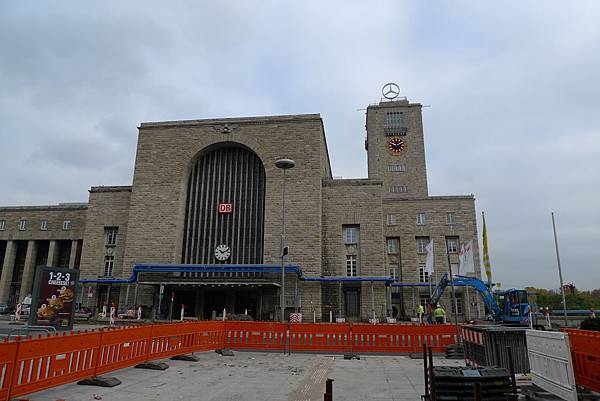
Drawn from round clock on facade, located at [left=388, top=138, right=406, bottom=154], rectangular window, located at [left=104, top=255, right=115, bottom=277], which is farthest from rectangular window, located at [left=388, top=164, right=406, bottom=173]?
rectangular window, located at [left=104, top=255, right=115, bottom=277]

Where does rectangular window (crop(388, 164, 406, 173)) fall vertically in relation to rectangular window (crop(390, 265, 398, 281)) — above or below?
above

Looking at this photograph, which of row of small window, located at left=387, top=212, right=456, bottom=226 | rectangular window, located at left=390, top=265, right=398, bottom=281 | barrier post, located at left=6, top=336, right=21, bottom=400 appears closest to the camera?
barrier post, located at left=6, top=336, right=21, bottom=400

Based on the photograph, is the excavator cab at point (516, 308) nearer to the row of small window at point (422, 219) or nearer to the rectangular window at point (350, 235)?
the rectangular window at point (350, 235)

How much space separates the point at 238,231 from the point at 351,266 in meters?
9.81

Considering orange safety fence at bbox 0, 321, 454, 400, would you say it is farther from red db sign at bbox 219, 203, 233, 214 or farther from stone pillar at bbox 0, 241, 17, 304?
stone pillar at bbox 0, 241, 17, 304

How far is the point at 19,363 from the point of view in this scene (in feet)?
24.0

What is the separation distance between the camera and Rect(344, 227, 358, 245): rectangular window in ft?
114

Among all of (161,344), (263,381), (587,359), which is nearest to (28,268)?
(161,344)

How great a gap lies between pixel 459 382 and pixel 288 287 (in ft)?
85.2

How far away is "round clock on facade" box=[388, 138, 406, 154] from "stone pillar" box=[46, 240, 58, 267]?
42.0m

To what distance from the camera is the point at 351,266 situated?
34312 millimetres

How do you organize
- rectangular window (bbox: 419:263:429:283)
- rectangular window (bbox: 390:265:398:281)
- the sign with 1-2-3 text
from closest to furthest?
1. the sign with 1-2-3 text
2. rectangular window (bbox: 419:263:429:283)
3. rectangular window (bbox: 390:265:398:281)

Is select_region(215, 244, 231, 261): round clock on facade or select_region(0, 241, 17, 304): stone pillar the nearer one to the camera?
select_region(215, 244, 231, 261): round clock on facade

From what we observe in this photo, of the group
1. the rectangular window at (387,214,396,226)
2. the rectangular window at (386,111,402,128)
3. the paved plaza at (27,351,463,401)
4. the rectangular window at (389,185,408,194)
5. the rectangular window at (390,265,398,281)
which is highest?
the rectangular window at (386,111,402,128)
